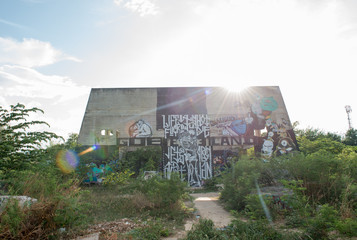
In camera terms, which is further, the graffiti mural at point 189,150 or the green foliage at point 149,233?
the graffiti mural at point 189,150

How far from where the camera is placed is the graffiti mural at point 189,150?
54.6 feet

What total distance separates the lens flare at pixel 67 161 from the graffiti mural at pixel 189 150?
5.87m

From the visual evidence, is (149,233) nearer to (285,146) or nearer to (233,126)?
(233,126)

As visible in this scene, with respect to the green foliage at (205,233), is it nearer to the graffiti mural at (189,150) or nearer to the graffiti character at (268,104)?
the graffiti mural at (189,150)

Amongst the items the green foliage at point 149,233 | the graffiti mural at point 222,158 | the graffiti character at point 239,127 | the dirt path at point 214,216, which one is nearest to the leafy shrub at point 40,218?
the green foliage at point 149,233

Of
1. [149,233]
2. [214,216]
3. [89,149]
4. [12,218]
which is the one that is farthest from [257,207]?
[89,149]

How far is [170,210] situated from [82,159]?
33.1ft

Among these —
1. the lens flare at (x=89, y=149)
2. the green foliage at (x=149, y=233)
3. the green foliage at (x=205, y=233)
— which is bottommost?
the green foliage at (x=149, y=233)

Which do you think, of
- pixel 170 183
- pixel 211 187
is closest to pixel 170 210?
pixel 170 183

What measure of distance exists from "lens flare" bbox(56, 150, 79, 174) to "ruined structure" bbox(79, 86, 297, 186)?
325 cm

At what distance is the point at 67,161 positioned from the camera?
1451cm

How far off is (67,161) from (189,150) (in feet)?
Result: 25.8

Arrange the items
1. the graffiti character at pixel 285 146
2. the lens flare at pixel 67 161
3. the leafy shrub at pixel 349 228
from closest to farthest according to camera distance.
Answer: the leafy shrub at pixel 349 228, the lens flare at pixel 67 161, the graffiti character at pixel 285 146

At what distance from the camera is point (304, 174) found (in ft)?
23.7
